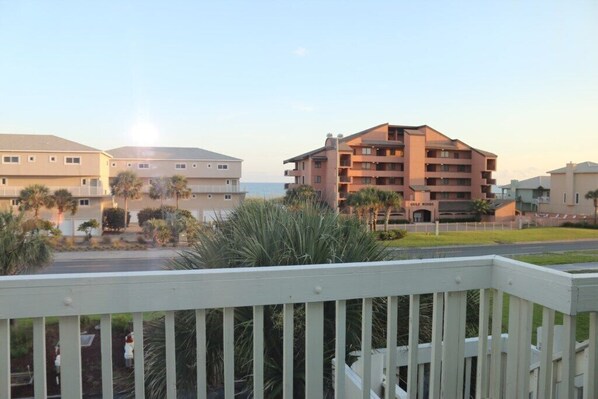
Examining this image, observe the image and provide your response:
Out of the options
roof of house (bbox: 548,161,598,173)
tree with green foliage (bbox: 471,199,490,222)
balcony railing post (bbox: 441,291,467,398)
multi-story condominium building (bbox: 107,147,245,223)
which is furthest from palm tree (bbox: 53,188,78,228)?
tree with green foliage (bbox: 471,199,490,222)

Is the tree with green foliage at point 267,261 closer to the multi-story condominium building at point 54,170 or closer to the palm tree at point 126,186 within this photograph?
the multi-story condominium building at point 54,170

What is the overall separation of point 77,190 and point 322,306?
16.3m

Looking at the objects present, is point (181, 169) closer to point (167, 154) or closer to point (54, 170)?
point (167, 154)

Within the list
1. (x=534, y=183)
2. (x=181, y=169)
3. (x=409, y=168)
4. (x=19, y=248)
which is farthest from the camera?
(x=409, y=168)

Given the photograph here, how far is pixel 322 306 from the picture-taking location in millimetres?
889

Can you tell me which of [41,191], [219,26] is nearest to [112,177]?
[41,191]

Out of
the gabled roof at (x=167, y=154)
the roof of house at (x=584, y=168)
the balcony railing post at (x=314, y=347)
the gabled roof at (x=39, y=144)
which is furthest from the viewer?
the gabled roof at (x=167, y=154)

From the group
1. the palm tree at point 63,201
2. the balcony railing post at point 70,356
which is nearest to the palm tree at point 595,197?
the balcony railing post at point 70,356

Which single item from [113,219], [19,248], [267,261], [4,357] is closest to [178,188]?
[113,219]

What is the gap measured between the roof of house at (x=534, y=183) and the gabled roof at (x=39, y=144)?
72.1 ft

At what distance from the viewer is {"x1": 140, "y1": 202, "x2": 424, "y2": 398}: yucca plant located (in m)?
1.57

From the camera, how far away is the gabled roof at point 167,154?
17.4 metres

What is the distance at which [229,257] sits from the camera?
7.12 ft

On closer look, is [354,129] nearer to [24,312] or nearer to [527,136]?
[527,136]
